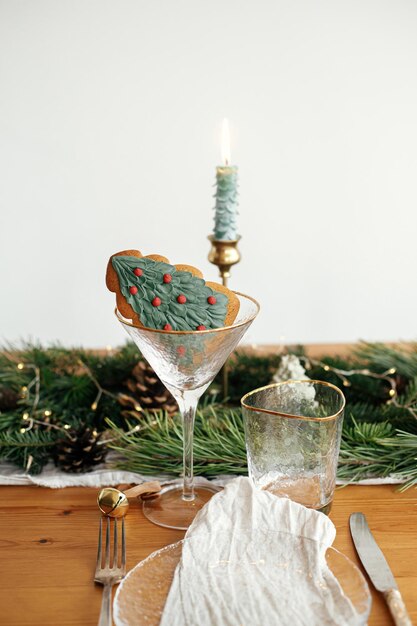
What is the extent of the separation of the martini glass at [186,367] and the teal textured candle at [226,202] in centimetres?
14

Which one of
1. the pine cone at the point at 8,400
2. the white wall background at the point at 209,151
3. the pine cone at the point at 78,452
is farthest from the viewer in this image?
the white wall background at the point at 209,151

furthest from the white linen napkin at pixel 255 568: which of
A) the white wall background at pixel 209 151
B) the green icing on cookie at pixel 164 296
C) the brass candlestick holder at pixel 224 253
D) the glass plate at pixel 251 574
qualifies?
the white wall background at pixel 209 151

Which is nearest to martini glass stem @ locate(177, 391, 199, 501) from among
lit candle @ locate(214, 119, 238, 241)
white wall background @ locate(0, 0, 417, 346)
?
lit candle @ locate(214, 119, 238, 241)

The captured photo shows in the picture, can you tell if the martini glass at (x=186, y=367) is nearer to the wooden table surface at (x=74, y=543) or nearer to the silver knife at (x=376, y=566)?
the wooden table surface at (x=74, y=543)

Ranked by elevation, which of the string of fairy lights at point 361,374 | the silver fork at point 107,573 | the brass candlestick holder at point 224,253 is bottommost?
the silver fork at point 107,573

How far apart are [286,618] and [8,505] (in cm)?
31

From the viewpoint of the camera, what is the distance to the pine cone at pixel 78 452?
0.77m

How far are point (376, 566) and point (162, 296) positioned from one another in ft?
0.95

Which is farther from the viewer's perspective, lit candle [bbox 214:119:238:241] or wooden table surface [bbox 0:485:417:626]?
lit candle [bbox 214:119:238:241]

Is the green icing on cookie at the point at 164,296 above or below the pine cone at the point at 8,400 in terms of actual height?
above

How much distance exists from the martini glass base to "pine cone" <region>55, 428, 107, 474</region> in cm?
9

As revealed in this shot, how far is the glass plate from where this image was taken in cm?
53

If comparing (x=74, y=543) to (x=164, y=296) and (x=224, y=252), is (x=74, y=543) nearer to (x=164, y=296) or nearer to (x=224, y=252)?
(x=164, y=296)

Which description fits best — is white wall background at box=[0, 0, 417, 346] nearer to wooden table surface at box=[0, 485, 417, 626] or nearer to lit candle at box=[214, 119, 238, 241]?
lit candle at box=[214, 119, 238, 241]
